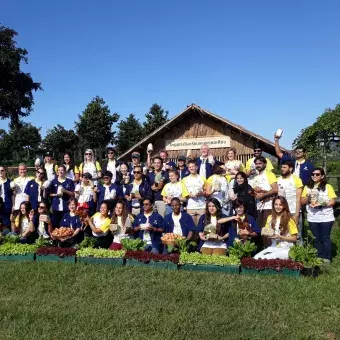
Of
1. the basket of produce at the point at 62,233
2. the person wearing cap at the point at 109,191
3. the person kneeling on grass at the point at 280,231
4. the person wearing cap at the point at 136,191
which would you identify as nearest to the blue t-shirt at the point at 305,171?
the person kneeling on grass at the point at 280,231

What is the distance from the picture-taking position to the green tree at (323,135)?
57.6 feet

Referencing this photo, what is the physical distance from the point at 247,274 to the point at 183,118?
10.4 m

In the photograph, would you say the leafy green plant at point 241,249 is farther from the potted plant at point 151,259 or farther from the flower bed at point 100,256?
the flower bed at point 100,256

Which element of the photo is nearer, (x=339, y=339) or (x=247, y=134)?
(x=339, y=339)

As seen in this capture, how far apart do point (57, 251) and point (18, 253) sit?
899mm

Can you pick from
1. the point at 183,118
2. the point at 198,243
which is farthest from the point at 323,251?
the point at 183,118

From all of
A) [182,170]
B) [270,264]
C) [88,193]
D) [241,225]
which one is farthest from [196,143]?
[270,264]

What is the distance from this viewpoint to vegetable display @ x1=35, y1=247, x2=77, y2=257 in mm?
8094

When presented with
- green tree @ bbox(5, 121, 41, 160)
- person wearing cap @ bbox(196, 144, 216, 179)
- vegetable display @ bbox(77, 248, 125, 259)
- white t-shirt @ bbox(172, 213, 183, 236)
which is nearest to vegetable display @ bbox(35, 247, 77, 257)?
vegetable display @ bbox(77, 248, 125, 259)

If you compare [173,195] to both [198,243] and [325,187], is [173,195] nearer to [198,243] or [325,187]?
[198,243]

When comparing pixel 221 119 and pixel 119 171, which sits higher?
pixel 221 119

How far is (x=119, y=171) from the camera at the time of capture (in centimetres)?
1021

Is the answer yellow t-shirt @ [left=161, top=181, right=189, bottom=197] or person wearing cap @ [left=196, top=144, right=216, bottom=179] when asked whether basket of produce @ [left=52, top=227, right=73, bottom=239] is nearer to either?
yellow t-shirt @ [left=161, top=181, right=189, bottom=197]

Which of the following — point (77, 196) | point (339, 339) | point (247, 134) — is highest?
point (247, 134)
